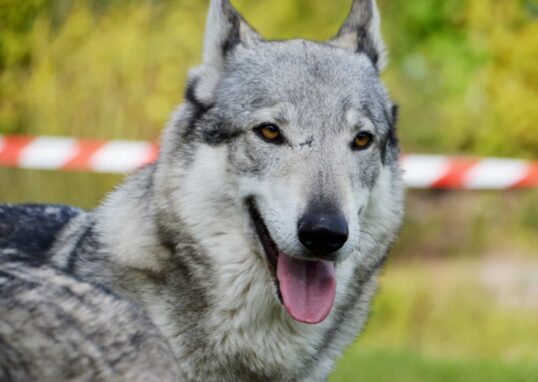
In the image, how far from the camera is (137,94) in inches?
420

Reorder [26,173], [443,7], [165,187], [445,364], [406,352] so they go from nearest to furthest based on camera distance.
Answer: [165,187] < [445,364] < [406,352] < [26,173] < [443,7]

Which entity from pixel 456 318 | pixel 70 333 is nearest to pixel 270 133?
pixel 70 333

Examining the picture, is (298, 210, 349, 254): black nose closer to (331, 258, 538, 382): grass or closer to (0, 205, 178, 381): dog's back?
(0, 205, 178, 381): dog's back

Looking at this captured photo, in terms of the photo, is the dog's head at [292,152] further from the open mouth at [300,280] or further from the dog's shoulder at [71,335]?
the dog's shoulder at [71,335]

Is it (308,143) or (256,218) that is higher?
(308,143)

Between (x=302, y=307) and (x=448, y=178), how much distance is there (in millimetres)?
6118

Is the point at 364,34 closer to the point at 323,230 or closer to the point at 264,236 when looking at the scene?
the point at 264,236

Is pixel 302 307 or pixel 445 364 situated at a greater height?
pixel 302 307

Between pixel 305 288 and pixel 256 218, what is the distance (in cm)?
36

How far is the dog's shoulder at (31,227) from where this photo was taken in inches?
191

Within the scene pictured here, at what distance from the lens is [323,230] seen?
13.8 feet

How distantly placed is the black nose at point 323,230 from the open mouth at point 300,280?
0.29 metres

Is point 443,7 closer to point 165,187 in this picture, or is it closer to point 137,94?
point 137,94

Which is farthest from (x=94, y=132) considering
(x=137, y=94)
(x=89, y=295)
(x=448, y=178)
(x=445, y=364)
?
(x=89, y=295)
